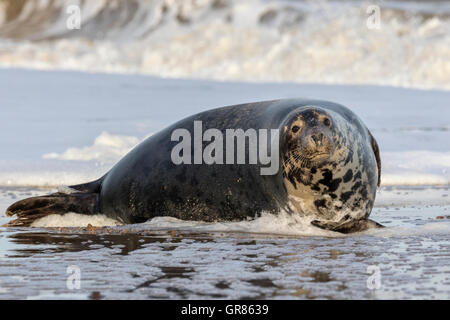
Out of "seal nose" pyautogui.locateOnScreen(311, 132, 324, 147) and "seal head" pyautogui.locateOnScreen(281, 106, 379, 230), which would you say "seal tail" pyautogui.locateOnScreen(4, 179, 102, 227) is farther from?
"seal nose" pyautogui.locateOnScreen(311, 132, 324, 147)

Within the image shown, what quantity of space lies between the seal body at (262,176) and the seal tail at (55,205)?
1 centimetres

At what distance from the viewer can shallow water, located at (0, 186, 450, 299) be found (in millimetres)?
3156

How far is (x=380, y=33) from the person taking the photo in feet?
64.8

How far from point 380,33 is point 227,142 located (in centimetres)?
1518

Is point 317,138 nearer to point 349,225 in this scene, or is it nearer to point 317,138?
point 317,138

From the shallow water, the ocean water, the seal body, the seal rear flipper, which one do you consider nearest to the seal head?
the seal body

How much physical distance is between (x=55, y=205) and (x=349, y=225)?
1.91 meters

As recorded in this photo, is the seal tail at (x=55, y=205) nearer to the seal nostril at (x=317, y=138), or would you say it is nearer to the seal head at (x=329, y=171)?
the seal head at (x=329, y=171)

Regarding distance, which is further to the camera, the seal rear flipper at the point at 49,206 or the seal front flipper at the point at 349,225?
the seal rear flipper at the point at 49,206

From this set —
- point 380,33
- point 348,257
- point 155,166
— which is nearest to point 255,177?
point 155,166

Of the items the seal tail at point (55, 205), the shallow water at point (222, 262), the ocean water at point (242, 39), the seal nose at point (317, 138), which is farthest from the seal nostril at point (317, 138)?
the ocean water at point (242, 39)

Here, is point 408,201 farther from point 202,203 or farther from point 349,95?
point 349,95

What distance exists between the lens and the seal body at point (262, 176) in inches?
184

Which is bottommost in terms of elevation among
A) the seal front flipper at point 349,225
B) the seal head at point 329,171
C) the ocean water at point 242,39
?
the seal front flipper at point 349,225
